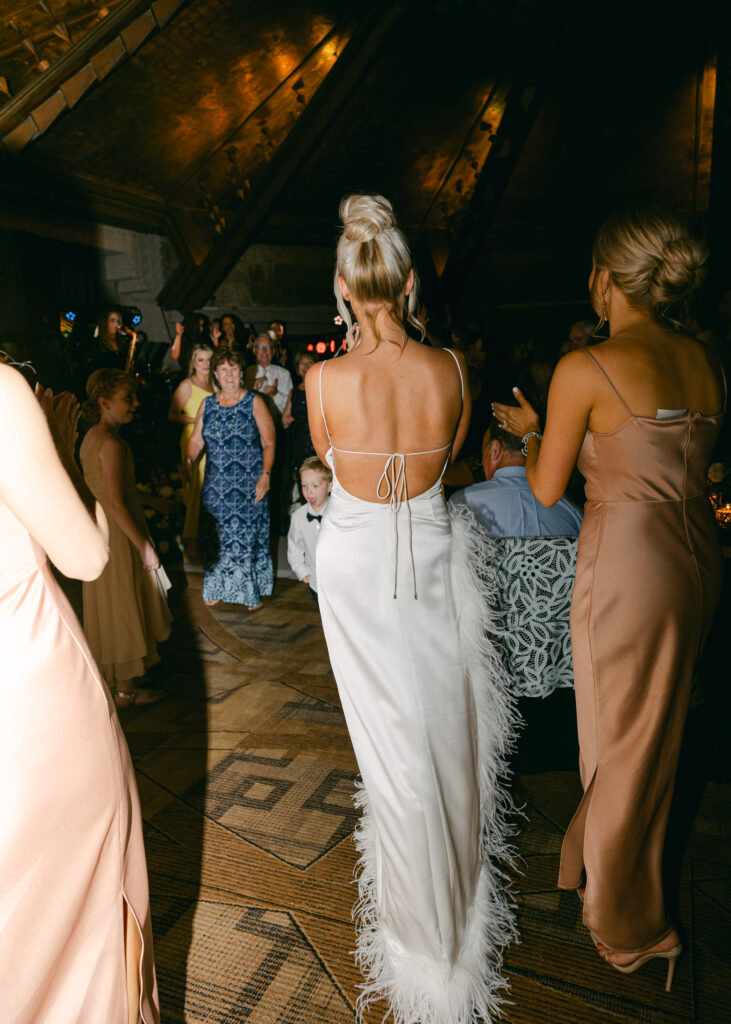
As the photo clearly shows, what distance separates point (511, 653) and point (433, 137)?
30.4 feet

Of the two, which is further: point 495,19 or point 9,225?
point 495,19

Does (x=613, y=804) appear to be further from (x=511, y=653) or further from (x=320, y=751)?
(x=320, y=751)

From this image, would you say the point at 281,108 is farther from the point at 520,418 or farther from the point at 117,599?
the point at 520,418

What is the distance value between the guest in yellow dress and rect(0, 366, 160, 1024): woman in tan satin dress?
4185 mm

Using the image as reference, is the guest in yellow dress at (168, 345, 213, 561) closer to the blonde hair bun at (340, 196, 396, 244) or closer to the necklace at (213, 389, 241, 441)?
the necklace at (213, 389, 241, 441)

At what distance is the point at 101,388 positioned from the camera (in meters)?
3.27

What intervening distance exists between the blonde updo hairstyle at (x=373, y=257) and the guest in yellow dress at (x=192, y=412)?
3.91 meters

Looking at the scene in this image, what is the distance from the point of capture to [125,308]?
6.73m

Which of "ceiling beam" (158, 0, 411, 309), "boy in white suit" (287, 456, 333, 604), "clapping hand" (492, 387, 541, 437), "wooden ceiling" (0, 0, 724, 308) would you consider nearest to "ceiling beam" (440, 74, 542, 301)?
"wooden ceiling" (0, 0, 724, 308)

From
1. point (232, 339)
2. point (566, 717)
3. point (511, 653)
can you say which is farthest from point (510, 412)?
point (232, 339)

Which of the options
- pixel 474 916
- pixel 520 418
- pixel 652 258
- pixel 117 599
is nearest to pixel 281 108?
pixel 117 599

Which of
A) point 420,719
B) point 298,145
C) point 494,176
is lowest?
point 420,719

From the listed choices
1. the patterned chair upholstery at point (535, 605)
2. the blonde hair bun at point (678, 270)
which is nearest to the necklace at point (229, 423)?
the patterned chair upholstery at point (535, 605)

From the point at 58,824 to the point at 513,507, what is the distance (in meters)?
1.82
